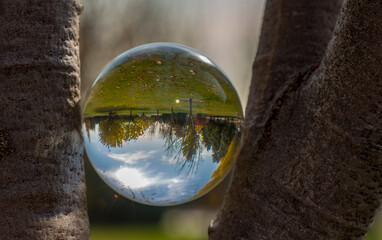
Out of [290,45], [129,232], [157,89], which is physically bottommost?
[129,232]

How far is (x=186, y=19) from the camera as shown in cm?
614

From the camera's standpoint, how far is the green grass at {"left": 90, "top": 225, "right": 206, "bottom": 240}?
622 cm

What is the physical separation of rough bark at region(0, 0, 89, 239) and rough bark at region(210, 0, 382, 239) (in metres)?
0.67

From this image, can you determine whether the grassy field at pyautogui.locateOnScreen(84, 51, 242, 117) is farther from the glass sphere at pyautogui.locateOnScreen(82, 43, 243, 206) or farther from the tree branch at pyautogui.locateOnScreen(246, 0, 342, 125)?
the tree branch at pyautogui.locateOnScreen(246, 0, 342, 125)

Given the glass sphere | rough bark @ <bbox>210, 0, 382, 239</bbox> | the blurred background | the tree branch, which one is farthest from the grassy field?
the blurred background

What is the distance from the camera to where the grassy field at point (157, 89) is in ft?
3.75

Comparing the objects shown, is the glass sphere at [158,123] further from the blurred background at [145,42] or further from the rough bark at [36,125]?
the blurred background at [145,42]

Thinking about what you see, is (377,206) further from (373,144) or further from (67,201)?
(67,201)

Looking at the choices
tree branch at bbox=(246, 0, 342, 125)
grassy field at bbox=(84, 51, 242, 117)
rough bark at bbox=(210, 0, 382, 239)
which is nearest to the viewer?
rough bark at bbox=(210, 0, 382, 239)

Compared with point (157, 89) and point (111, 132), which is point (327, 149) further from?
point (111, 132)

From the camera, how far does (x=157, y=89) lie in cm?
115

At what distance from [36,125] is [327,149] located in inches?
38.4

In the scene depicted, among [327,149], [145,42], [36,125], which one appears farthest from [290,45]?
[145,42]

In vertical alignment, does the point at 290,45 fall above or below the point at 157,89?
above
